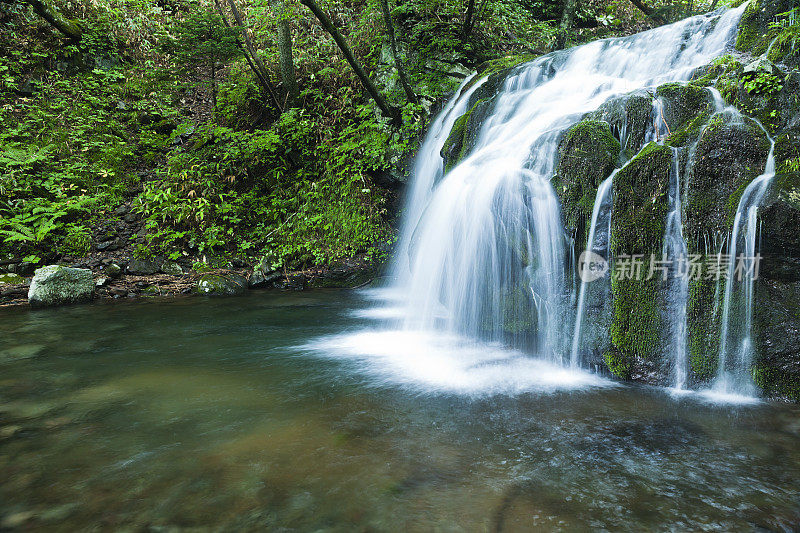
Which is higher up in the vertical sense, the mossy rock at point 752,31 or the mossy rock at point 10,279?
the mossy rock at point 752,31

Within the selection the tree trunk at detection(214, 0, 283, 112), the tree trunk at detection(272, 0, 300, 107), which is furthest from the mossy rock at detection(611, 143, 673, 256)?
the tree trunk at detection(214, 0, 283, 112)

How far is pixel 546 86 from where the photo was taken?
20.8ft

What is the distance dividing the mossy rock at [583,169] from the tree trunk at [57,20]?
509 inches

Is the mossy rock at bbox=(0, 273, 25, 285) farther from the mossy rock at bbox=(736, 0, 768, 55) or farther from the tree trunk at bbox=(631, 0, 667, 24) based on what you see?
the tree trunk at bbox=(631, 0, 667, 24)

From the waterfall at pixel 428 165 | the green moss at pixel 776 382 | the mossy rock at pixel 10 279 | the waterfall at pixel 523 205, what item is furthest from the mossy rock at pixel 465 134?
the mossy rock at pixel 10 279

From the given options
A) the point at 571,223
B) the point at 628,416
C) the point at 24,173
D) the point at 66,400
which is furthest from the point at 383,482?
the point at 24,173

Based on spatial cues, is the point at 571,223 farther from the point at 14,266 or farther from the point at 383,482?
the point at 14,266

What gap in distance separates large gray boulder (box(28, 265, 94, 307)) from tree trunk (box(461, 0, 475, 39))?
27.9 feet

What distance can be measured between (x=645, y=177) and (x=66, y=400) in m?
5.19

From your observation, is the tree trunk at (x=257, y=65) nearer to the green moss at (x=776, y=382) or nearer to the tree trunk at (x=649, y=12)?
the tree trunk at (x=649, y=12)

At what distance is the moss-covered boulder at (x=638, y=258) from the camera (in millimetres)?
3633

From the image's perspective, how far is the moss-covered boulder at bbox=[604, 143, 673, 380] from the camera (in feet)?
11.9

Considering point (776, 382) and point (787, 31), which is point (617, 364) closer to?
point (776, 382)

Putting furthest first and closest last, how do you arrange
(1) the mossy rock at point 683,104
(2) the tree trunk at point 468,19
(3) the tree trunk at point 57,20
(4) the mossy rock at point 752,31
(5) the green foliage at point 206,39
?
(3) the tree trunk at point 57,20 < (5) the green foliage at point 206,39 < (2) the tree trunk at point 468,19 < (4) the mossy rock at point 752,31 < (1) the mossy rock at point 683,104
